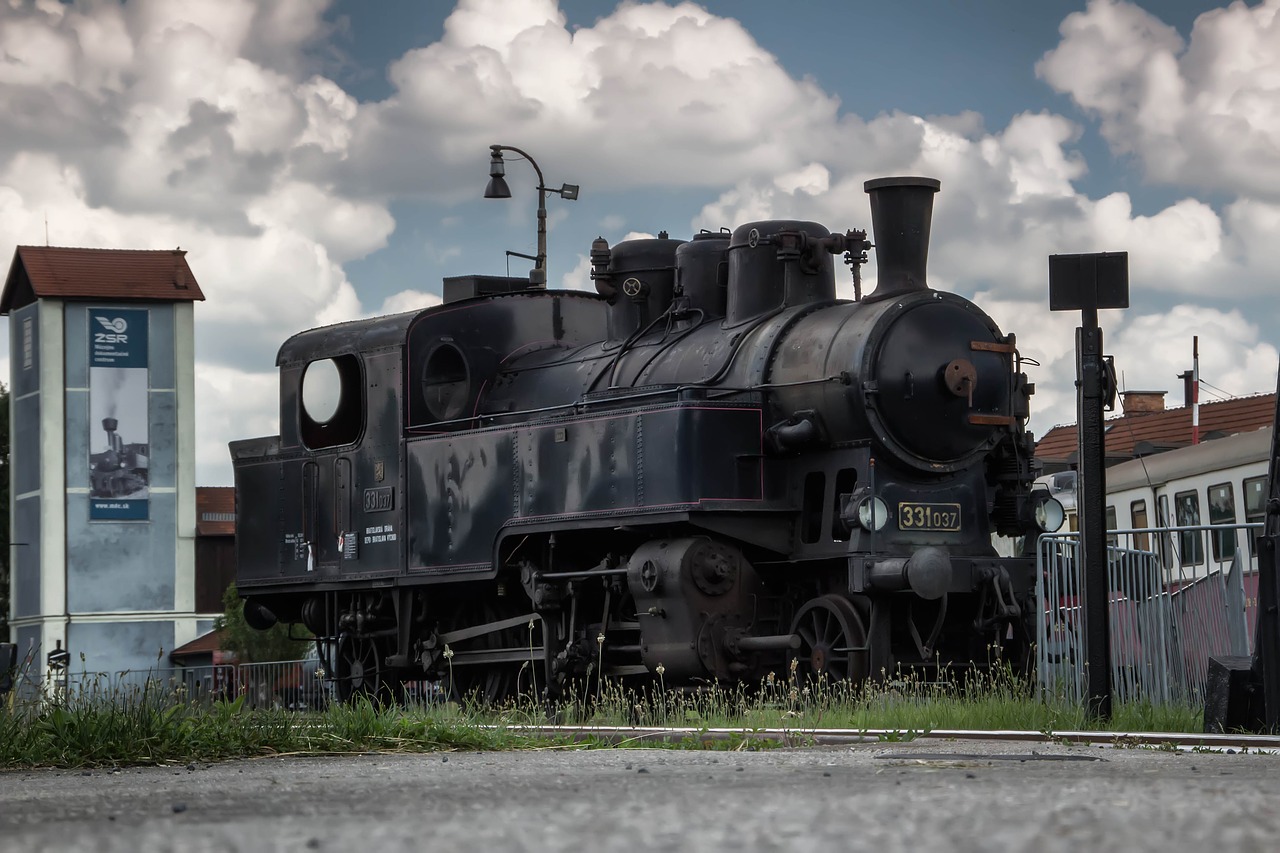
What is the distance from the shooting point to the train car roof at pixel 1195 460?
19672 mm

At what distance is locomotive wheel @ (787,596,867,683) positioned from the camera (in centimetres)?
1297

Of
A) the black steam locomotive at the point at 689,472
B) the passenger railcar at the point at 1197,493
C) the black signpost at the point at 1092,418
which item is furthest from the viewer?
the passenger railcar at the point at 1197,493

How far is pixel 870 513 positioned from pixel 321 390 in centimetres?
611

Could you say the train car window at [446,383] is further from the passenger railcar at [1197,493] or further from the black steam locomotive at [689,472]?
the passenger railcar at [1197,493]

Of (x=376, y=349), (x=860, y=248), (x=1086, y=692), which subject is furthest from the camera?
(x=376, y=349)

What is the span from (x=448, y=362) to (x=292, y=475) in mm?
2233


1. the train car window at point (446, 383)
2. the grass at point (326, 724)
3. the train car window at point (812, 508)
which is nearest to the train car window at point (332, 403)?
the train car window at point (446, 383)

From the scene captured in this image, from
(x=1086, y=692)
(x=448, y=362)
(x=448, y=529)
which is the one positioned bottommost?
(x=1086, y=692)

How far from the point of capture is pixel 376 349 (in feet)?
53.2

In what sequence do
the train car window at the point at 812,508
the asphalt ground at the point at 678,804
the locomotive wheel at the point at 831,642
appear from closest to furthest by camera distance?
the asphalt ground at the point at 678,804, the locomotive wheel at the point at 831,642, the train car window at the point at 812,508

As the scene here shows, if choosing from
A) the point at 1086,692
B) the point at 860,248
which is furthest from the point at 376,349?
the point at 1086,692

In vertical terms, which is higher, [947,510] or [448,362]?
[448,362]

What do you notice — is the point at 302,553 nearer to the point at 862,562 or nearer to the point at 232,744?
the point at 862,562

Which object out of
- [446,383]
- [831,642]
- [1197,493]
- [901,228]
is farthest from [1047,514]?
[1197,493]
